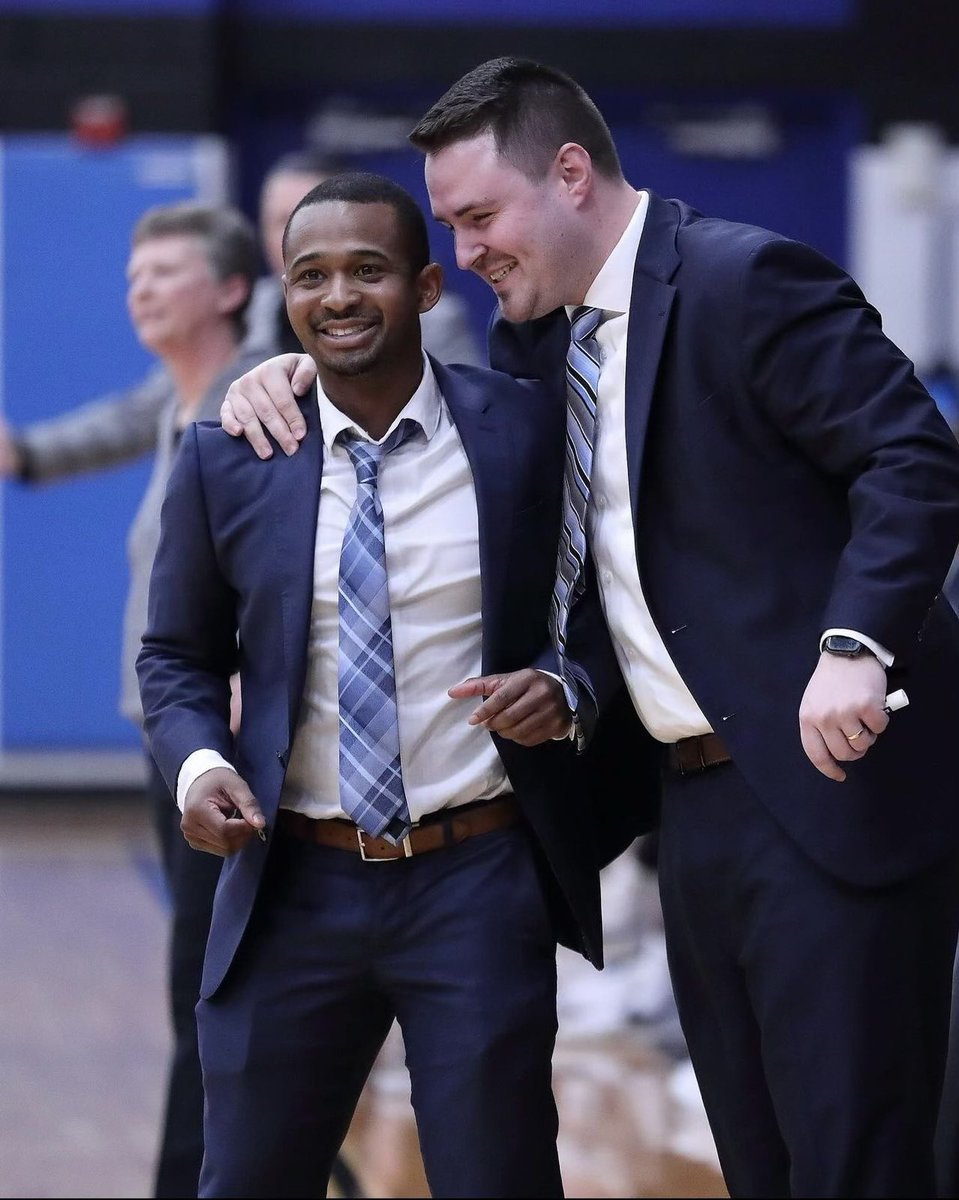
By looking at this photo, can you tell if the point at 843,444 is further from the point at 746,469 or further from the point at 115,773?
the point at 115,773

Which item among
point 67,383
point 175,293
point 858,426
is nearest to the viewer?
point 858,426

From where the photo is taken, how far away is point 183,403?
3852 millimetres

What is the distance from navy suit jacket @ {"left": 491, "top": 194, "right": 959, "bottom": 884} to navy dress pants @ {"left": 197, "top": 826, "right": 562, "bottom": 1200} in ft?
1.22

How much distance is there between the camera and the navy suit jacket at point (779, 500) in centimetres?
227

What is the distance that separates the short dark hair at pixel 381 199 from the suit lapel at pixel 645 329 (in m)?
0.28

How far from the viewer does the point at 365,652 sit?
8.04ft

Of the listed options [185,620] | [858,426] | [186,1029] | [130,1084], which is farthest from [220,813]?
[130,1084]

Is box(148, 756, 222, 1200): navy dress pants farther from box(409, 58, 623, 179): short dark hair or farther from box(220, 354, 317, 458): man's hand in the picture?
box(409, 58, 623, 179): short dark hair

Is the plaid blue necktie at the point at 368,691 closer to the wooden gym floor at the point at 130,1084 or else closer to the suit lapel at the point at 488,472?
the suit lapel at the point at 488,472

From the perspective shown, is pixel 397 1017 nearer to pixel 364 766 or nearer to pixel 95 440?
pixel 364 766

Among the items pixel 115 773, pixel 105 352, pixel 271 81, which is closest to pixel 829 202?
pixel 271 81

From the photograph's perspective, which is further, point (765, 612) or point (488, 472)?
point (488, 472)

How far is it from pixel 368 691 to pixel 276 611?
0.16 m

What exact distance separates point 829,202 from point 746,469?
6.77 m
